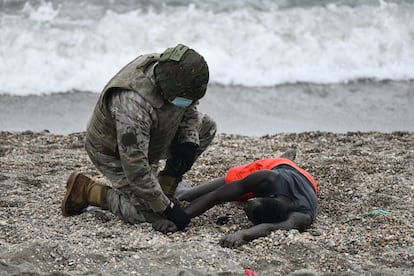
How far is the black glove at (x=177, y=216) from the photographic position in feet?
15.2

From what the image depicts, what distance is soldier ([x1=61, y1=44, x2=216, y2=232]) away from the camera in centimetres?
434

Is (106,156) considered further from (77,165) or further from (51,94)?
(51,94)

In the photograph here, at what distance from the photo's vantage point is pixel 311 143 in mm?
7172

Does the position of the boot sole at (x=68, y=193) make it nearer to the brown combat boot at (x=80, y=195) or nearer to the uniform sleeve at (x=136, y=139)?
the brown combat boot at (x=80, y=195)

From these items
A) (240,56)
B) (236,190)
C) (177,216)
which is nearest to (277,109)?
(240,56)

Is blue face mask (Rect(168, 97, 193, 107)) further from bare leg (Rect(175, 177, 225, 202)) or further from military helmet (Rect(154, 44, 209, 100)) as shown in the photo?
bare leg (Rect(175, 177, 225, 202))

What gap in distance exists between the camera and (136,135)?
440 cm

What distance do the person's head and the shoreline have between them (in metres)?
3.56

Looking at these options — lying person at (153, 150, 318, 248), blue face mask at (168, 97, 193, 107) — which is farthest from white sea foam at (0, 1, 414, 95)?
blue face mask at (168, 97, 193, 107)

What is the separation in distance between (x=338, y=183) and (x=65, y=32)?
7043mm

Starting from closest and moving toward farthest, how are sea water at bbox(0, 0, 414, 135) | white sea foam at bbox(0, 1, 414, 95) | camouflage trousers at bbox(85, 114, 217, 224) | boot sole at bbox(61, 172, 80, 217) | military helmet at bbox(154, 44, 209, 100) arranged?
military helmet at bbox(154, 44, 209, 100) < camouflage trousers at bbox(85, 114, 217, 224) < boot sole at bbox(61, 172, 80, 217) < sea water at bbox(0, 0, 414, 135) < white sea foam at bbox(0, 1, 414, 95)

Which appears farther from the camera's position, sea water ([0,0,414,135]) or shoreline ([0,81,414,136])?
sea water ([0,0,414,135])

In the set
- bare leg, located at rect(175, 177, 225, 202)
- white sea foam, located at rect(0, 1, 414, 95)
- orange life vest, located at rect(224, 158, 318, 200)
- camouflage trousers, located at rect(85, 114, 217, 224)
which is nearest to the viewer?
camouflage trousers, located at rect(85, 114, 217, 224)

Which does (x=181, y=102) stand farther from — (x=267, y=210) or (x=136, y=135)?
(x=267, y=210)
